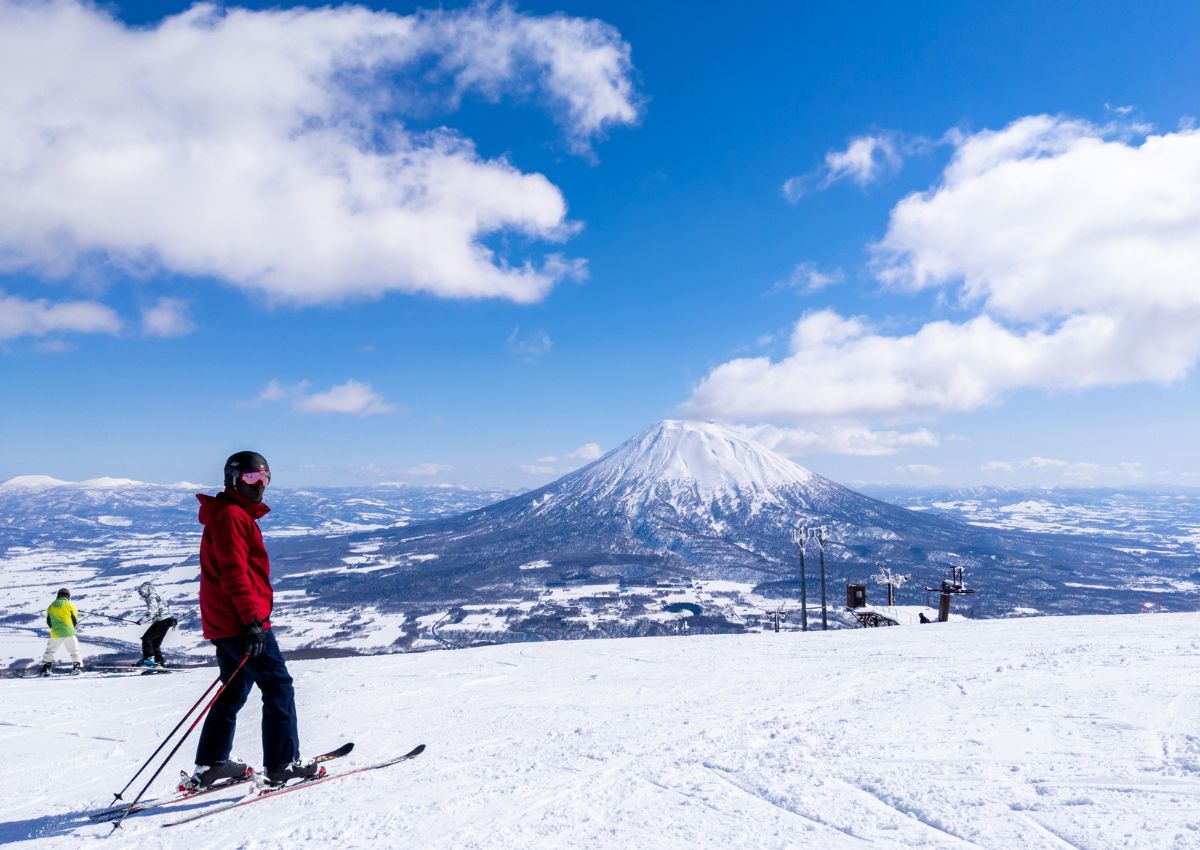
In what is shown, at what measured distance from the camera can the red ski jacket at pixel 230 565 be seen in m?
4.58

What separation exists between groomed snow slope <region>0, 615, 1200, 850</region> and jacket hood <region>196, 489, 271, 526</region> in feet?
6.76

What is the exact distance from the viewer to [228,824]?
163 inches

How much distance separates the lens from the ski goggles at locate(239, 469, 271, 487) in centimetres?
488

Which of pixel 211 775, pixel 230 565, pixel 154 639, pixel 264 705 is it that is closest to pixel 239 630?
pixel 230 565

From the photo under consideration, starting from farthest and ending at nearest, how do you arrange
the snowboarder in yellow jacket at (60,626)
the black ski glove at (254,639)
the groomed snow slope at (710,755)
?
the snowboarder in yellow jacket at (60,626)
the black ski glove at (254,639)
the groomed snow slope at (710,755)

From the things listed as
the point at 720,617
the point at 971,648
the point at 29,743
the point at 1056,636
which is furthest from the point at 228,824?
the point at 720,617

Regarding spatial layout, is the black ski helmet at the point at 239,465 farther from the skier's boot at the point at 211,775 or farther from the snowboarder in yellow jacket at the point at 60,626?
the snowboarder in yellow jacket at the point at 60,626

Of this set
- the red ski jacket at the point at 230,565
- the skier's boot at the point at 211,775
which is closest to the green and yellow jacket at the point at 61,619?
the skier's boot at the point at 211,775

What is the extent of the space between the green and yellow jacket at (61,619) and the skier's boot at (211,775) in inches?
415

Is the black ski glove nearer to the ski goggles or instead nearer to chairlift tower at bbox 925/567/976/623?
the ski goggles

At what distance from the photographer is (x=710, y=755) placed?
5.05 metres

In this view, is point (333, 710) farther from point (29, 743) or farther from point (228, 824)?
point (228, 824)

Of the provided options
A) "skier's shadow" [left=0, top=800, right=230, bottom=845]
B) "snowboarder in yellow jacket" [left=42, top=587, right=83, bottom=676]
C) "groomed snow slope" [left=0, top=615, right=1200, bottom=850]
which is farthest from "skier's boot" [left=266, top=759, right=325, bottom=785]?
"snowboarder in yellow jacket" [left=42, top=587, right=83, bottom=676]

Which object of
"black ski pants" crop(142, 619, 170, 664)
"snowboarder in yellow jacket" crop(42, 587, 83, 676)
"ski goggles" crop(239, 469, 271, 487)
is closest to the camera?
"ski goggles" crop(239, 469, 271, 487)
